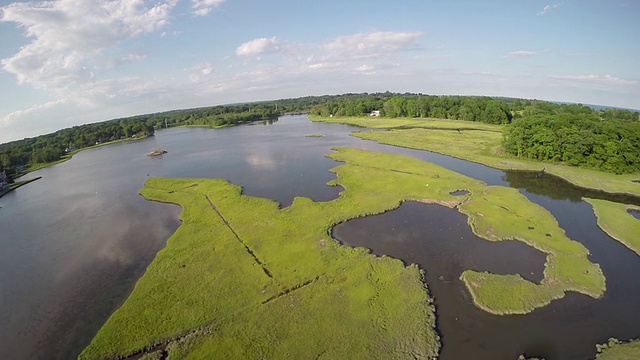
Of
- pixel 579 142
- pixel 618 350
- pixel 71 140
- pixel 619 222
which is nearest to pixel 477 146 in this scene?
pixel 579 142

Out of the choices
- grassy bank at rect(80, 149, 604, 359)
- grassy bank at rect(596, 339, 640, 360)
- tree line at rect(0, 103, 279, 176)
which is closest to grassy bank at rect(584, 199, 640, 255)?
grassy bank at rect(80, 149, 604, 359)

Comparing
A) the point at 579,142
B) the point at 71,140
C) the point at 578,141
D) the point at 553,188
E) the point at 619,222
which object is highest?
the point at 71,140

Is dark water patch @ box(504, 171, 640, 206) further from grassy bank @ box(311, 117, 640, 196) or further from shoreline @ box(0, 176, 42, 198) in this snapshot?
shoreline @ box(0, 176, 42, 198)

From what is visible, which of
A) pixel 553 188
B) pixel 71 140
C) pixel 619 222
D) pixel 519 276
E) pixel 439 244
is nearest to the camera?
pixel 519 276

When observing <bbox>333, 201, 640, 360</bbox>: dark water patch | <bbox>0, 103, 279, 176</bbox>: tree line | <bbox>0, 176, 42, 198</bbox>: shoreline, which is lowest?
<bbox>333, 201, 640, 360</bbox>: dark water patch

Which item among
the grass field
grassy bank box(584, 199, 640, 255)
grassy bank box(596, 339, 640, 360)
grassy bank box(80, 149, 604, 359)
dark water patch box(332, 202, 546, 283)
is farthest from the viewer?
grassy bank box(584, 199, 640, 255)

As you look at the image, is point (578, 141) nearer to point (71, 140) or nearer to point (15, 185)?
point (15, 185)
